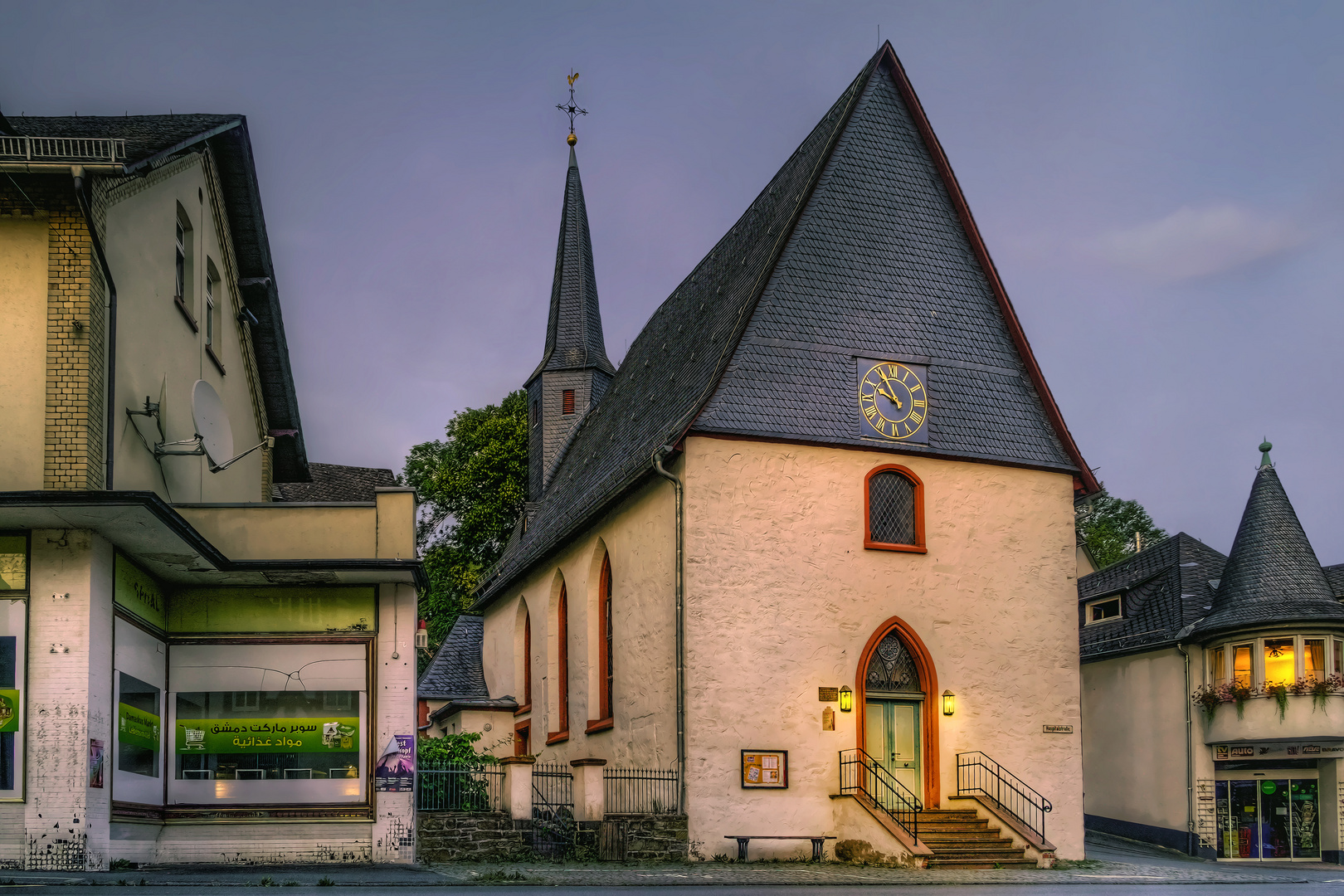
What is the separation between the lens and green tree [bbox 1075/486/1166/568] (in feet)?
186

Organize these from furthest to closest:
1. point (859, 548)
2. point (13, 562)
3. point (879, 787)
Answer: point (859, 548) → point (879, 787) → point (13, 562)

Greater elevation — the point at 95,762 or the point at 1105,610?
the point at 1105,610

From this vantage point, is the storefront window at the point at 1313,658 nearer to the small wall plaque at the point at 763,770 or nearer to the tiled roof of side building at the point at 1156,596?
the tiled roof of side building at the point at 1156,596

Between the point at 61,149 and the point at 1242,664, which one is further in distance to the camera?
the point at 1242,664

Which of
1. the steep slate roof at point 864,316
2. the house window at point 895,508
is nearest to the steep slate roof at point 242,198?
the steep slate roof at point 864,316

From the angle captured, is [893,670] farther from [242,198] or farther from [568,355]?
[568,355]

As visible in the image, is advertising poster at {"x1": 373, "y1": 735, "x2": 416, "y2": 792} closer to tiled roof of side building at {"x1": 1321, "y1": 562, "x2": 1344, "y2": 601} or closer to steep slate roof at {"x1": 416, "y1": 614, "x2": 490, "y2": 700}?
steep slate roof at {"x1": 416, "y1": 614, "x2": 490, "y2": 700}

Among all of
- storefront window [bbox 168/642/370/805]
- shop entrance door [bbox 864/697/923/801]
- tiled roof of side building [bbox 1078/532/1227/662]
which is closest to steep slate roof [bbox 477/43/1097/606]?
shop entrance door [bbox 864/697/923/801]

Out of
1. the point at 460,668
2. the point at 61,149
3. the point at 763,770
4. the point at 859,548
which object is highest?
the point at 61,149

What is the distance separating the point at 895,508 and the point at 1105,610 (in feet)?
46.2

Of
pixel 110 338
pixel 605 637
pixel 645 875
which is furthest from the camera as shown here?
pixel 605 637

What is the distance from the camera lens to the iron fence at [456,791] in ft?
65.4

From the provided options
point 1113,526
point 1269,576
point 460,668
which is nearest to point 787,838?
point 1269,576

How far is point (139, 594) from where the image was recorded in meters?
15.4
